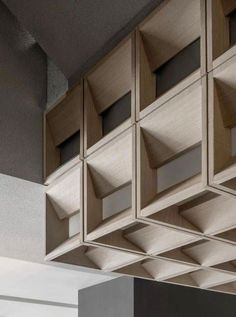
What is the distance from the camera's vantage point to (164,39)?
2117 mm

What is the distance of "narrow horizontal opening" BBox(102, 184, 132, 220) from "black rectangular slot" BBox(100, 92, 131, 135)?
224 mm

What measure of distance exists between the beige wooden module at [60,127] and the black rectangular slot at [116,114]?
9cm

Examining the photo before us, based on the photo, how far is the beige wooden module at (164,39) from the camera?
1.98m

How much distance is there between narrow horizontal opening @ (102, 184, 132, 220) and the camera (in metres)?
2.37

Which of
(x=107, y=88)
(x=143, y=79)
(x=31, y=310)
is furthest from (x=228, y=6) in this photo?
(x=31, y=310)

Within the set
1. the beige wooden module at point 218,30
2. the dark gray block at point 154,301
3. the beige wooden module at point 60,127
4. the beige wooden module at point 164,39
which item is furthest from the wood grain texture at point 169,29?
the dark gray block at point 154,301

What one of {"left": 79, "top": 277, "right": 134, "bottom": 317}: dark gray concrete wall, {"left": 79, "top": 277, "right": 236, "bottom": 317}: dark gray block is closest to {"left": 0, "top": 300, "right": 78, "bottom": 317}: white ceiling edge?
{"left": 79, "top": 277, "right": 134, "bottom": 317}: dark gray concrete wall

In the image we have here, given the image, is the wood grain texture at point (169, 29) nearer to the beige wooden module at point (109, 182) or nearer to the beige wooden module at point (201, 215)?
the beige wooden module at point (109, 182)

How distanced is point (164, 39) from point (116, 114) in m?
0.40

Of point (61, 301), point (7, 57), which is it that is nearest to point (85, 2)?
point (7, 57)

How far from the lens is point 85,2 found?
7.55 ft

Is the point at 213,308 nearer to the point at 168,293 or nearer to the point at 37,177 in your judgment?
the point at 168,293

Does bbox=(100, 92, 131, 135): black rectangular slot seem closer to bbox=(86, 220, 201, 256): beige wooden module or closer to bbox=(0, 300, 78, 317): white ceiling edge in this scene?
bbox=(86, 220, 201, 256): beige wooden module

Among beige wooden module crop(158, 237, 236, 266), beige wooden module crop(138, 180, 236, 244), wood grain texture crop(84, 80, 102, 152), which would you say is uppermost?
wood grain texture crop(84, 80, 102, 152)
